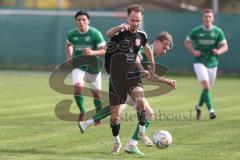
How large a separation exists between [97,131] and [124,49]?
2.85 meters

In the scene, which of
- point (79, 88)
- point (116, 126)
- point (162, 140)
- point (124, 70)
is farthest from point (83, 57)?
point (162, 140)

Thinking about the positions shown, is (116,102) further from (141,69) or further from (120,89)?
(141,69)

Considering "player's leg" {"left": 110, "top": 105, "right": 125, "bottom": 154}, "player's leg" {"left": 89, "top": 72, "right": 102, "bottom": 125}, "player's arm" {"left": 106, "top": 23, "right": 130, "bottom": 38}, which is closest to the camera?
"player's arm" {"left": 106, "top": 23, "right": 130, "bottom": 38}

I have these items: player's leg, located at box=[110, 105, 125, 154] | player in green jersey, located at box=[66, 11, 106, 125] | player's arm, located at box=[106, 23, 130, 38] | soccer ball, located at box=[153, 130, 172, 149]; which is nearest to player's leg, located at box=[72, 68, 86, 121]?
player in green jersey, located at box=[66, 11, 106, 125]

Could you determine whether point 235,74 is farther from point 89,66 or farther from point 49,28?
point 89,66

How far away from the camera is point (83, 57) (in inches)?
589

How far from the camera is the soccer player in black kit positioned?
420 inches

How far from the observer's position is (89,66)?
15125 mm

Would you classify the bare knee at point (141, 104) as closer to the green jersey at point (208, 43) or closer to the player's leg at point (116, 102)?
the player's leg at point (116, 102)

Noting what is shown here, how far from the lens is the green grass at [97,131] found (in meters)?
10.5

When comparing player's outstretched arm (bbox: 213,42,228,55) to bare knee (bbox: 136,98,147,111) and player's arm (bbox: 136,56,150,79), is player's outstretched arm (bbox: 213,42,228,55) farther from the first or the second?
bare knee (bbox: 136,98,147,111)

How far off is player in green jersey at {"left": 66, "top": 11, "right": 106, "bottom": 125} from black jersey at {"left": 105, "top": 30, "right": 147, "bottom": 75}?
3.42 m

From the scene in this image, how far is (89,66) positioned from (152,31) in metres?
17.2

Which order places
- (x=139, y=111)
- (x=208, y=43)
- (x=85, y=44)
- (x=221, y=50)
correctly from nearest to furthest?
(x=139, y=111) < (x=85, y=44) < (x=221, y=50) < (x=208, y=43)
